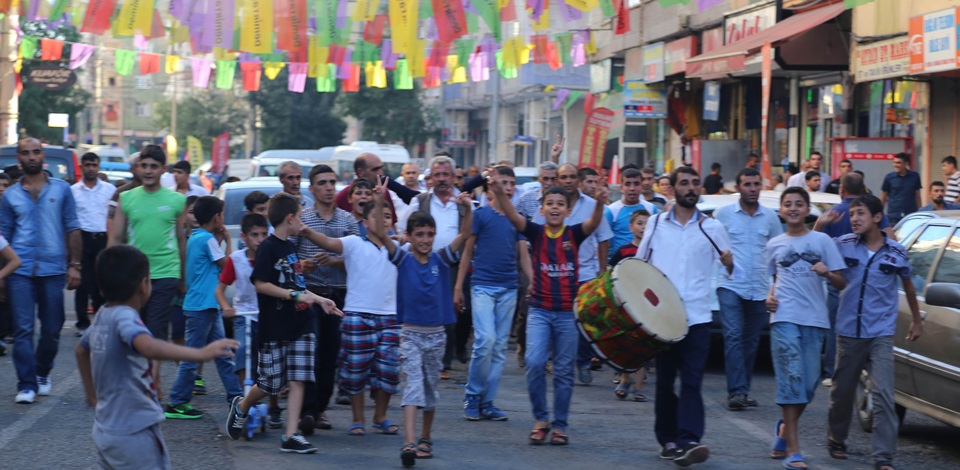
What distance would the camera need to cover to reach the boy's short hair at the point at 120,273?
495cm

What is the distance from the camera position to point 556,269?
27.2 ft

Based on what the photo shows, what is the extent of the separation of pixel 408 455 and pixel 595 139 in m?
12.0

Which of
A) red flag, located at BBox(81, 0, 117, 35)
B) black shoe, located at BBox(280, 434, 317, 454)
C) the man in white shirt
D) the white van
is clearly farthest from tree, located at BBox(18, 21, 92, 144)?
black shoe, located at BBox(280, 434, 317, 454)

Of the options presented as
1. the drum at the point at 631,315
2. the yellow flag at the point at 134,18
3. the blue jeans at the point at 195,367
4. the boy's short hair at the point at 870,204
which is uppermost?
the yellow flag at the point at 134,18

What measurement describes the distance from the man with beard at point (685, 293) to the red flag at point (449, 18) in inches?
353

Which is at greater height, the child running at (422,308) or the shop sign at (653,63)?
the shop sign at (653,63)

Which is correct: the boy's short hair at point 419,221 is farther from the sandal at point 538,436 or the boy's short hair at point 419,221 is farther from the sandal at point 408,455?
the sandal at point 538,436

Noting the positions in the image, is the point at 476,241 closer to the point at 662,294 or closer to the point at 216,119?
the point at 662,294

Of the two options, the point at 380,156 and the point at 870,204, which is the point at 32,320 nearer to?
the point at 870,204

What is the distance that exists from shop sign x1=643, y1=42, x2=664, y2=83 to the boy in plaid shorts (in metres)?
22.2

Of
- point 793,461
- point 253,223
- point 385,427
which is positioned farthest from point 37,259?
point 793,461

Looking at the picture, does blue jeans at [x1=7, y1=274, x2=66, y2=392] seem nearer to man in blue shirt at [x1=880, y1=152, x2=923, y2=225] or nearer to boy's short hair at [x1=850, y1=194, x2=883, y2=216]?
boy's short hair at [x1=850, y1=194, x2=883, y2=216]

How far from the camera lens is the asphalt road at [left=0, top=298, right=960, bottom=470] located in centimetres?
755

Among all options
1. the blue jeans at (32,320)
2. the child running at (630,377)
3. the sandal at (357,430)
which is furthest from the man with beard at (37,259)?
the child running at (630,377)
